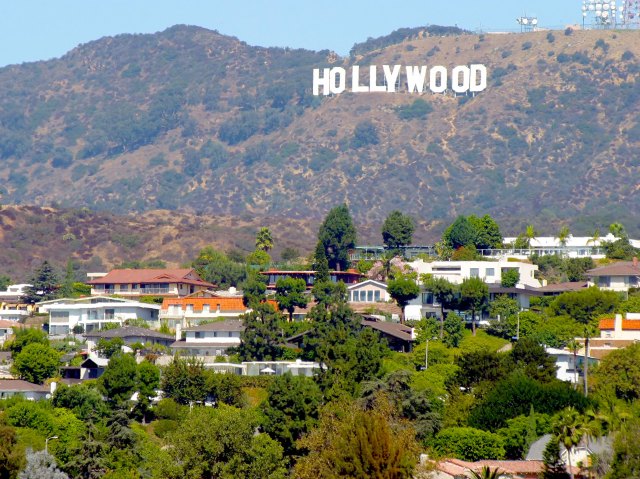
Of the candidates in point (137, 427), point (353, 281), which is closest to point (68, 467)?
point (137, 427)

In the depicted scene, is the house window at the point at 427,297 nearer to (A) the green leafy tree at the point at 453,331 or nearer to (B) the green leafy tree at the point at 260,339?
(A) the green leafy tree at the point at 453,331

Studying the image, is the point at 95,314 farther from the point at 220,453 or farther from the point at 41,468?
the point at 41,468

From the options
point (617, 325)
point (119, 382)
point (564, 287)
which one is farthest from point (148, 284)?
point (119, 382)

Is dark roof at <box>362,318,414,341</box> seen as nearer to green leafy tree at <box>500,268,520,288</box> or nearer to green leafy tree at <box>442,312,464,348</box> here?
green leafy tree at <box>442,312,464,348</box>

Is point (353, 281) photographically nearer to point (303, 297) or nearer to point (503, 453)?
point (303, 297)

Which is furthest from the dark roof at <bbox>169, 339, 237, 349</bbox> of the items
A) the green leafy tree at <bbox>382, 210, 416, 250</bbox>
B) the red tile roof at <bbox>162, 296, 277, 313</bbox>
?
the green leafy tree at <bbox>382, 210, 416, 250</bbox>

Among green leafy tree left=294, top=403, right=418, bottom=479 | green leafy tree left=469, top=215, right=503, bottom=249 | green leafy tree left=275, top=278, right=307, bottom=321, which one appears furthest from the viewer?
green leafy tree left=469, top=215, right=503, bottom=249

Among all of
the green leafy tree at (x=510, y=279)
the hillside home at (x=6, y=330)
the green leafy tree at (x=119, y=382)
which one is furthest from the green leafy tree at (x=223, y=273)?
the green leafy tree at (x=119, y=382)

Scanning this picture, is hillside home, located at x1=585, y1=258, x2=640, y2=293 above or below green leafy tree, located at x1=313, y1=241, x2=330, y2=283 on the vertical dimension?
below
